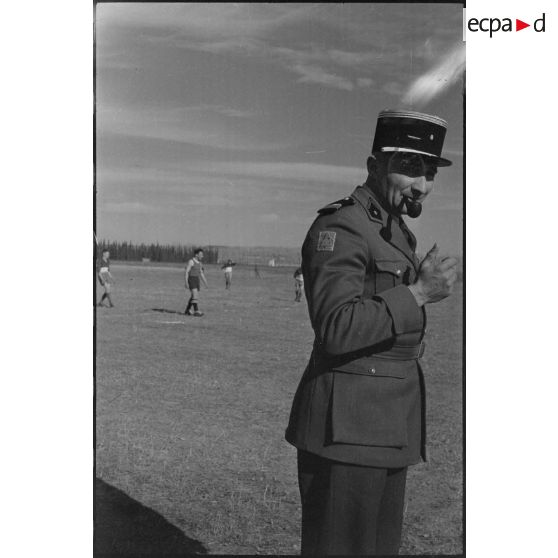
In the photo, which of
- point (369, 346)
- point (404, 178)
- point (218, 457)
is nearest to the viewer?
point (369, 346)

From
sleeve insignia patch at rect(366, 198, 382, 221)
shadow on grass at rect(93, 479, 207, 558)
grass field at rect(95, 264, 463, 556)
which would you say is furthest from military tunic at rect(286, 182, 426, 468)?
shadow on grass at rect(93, 479, 207, 558)

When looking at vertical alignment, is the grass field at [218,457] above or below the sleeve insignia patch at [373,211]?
below

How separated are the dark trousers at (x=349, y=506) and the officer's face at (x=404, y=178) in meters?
1.10

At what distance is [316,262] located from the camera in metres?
3.13

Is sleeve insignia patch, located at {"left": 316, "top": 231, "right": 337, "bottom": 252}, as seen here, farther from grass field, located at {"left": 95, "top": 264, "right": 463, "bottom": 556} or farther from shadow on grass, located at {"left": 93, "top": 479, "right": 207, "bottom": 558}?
shadow on grass, located at {"left": 93, "top": 479, "right": 207, "bottom": 558}

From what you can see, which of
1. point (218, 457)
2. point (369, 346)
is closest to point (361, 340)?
point (369, 346)

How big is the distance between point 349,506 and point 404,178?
136 cm

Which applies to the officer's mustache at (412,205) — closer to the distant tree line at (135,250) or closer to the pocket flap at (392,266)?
the pocket flap at (392,266)

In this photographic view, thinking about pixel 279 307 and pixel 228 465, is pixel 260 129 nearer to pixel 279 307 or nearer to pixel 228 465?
pixel 228 465

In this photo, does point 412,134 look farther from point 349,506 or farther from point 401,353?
point 349,506

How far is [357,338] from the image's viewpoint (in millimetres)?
3043

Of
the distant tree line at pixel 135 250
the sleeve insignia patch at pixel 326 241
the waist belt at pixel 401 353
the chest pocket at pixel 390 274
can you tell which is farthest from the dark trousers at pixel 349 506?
the distant tree line at pixel 135 250

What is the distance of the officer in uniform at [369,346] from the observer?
3.09 m
